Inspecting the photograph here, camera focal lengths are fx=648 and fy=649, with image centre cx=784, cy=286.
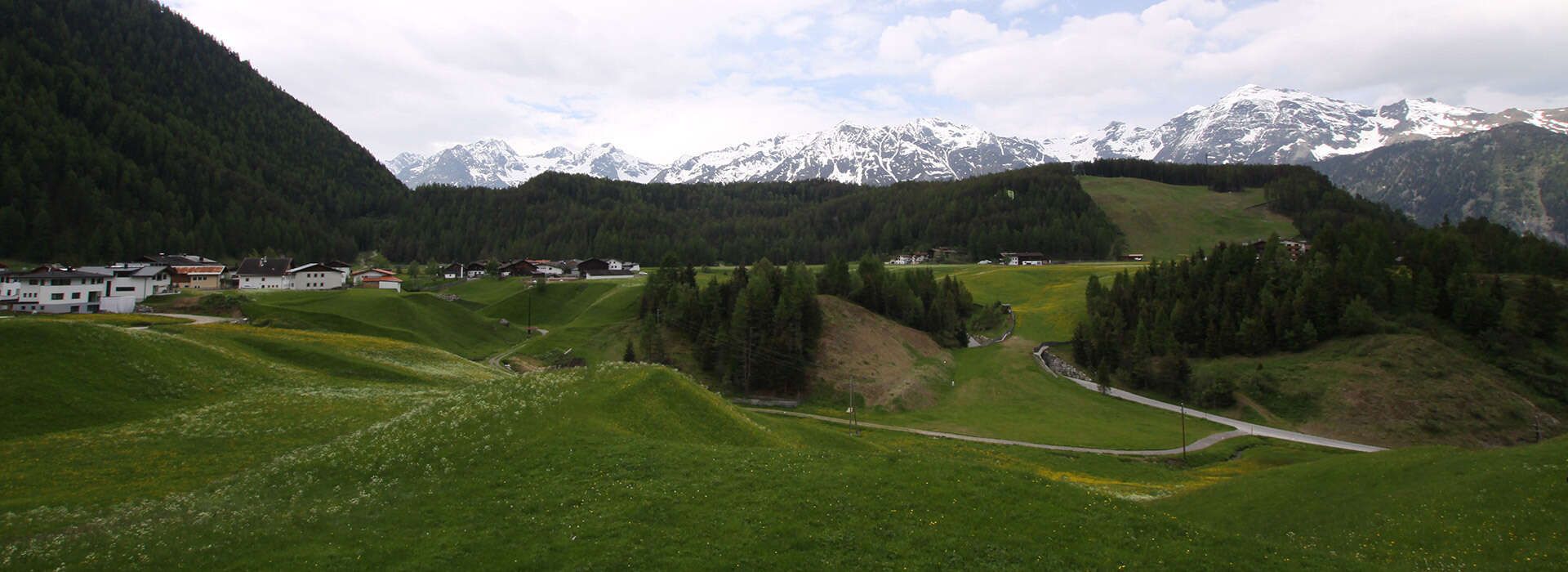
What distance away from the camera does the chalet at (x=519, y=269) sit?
149 metres

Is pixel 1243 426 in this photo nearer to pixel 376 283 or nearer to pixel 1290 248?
pixel 1290 248

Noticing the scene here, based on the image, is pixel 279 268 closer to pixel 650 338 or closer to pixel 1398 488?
pixel 650 338

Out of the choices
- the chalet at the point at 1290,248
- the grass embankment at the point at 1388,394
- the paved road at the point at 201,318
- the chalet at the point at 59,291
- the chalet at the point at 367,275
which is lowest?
the grass embankment at the point at 1388,394

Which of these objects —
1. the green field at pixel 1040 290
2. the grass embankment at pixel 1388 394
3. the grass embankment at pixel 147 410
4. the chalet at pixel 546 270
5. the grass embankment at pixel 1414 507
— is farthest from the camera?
the chalet at pixel 546 270

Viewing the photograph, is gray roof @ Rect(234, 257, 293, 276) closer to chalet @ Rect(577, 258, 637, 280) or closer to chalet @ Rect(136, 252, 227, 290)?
chalet @ Rect(136, 252, 227, 290)

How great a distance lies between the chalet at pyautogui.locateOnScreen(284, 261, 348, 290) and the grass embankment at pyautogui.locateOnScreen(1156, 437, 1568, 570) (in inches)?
5159

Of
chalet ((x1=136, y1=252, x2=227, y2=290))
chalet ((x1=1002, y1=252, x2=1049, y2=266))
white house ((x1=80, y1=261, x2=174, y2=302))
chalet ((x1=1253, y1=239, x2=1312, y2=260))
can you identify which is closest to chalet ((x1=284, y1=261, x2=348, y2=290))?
chalet ((x1=136, y1=252, x2=227, y2=290))

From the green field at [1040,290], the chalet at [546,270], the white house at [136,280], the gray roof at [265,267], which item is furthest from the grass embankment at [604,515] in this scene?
the chalet at [546,270]

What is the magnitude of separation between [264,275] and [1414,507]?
477 feet

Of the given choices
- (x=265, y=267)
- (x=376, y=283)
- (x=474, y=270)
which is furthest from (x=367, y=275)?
(x=474, y=270)

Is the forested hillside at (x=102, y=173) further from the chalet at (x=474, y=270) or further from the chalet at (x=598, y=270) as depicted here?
the chalet at (x=598, y=270)

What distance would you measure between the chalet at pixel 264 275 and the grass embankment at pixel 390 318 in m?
16.7

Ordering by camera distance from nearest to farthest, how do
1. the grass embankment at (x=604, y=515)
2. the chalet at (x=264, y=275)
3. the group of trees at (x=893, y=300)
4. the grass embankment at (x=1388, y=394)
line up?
the grass embankment at (x=604, y=515), the grass embankment at (x=1388, y=394), the group of trees at (x=893, y=300), the chalet at (x=264, y=275)

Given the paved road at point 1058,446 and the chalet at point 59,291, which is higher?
the chalet at point 59,291
